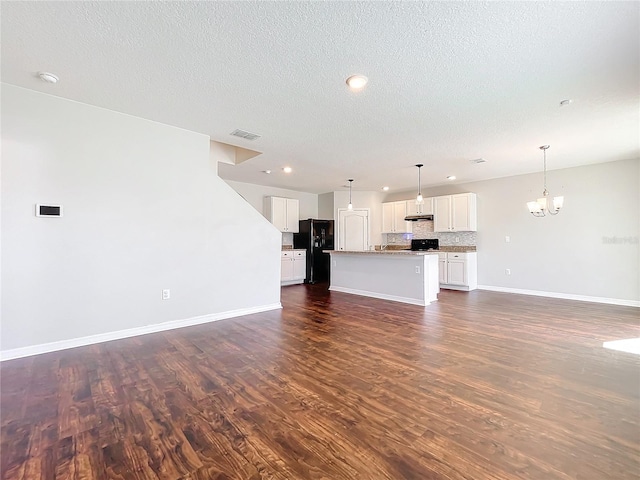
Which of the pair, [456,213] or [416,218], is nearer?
[456,213]

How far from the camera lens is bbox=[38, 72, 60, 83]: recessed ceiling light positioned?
2521mm

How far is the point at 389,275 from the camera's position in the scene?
5.58m

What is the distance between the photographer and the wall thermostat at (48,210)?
2863 mm

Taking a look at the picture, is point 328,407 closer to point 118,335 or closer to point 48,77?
point 118,335

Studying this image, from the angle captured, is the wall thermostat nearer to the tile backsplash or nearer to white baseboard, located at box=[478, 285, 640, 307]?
the tile backsplash

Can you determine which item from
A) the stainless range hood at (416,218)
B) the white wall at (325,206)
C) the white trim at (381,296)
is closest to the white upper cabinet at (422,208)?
the stainless range hood at (416,218)

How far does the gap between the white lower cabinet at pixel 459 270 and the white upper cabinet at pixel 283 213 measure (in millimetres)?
3874

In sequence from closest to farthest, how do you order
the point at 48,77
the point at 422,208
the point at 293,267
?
the point at 48,77 < the point at 422,208 < the point at 293,267

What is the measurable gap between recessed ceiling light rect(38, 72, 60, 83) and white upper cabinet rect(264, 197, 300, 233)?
502 cm

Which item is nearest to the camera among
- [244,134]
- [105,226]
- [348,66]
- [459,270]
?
[348,66]

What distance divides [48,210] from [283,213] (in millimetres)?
5179

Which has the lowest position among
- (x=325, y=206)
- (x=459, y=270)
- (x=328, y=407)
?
(x=328, y=407)

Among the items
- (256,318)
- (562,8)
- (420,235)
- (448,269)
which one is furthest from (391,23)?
(420,235)

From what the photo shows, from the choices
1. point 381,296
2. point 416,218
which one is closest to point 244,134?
point 381,296
